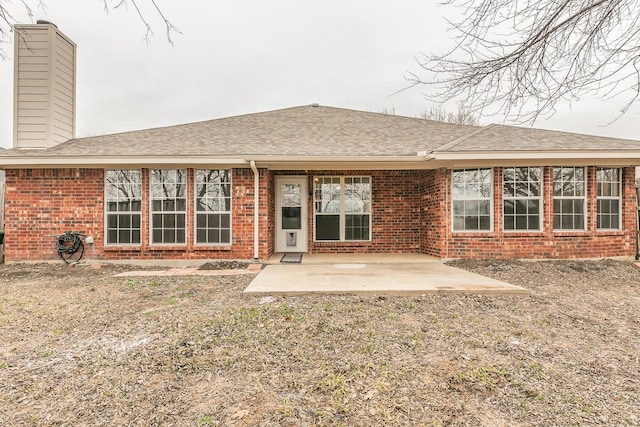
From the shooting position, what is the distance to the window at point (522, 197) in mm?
8219

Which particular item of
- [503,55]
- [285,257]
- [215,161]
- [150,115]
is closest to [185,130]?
[215,161]

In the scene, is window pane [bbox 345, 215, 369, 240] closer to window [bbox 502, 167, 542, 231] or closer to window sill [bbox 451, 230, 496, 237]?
window sill [bbox 451, 230, 496, 237]

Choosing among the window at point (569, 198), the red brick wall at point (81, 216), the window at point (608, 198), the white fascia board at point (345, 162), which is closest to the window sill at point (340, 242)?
the red brick wall at point (81, 216)

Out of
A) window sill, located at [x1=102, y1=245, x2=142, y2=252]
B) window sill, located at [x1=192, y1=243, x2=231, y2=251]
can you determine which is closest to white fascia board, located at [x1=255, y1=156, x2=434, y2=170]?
window sill, located at [x1=192, y1=243, x2=231, y2=251]

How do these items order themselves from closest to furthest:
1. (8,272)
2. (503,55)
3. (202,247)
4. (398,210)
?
(503,55) → (8,272) → (202,247) → (398,210)

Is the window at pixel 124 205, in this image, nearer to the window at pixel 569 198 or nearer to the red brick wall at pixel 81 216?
the red brick wall at pixel 81 216

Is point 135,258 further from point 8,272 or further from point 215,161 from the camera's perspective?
point 215,161

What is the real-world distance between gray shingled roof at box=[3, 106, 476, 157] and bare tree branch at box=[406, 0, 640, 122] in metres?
4.07

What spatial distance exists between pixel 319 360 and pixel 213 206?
19.6 ft

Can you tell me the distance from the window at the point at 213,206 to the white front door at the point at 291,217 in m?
1.74

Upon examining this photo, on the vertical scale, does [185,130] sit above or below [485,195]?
above

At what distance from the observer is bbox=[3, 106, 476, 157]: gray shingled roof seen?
26.5 ft

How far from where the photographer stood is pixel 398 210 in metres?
9.61

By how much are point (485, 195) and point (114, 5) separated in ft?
25.9
